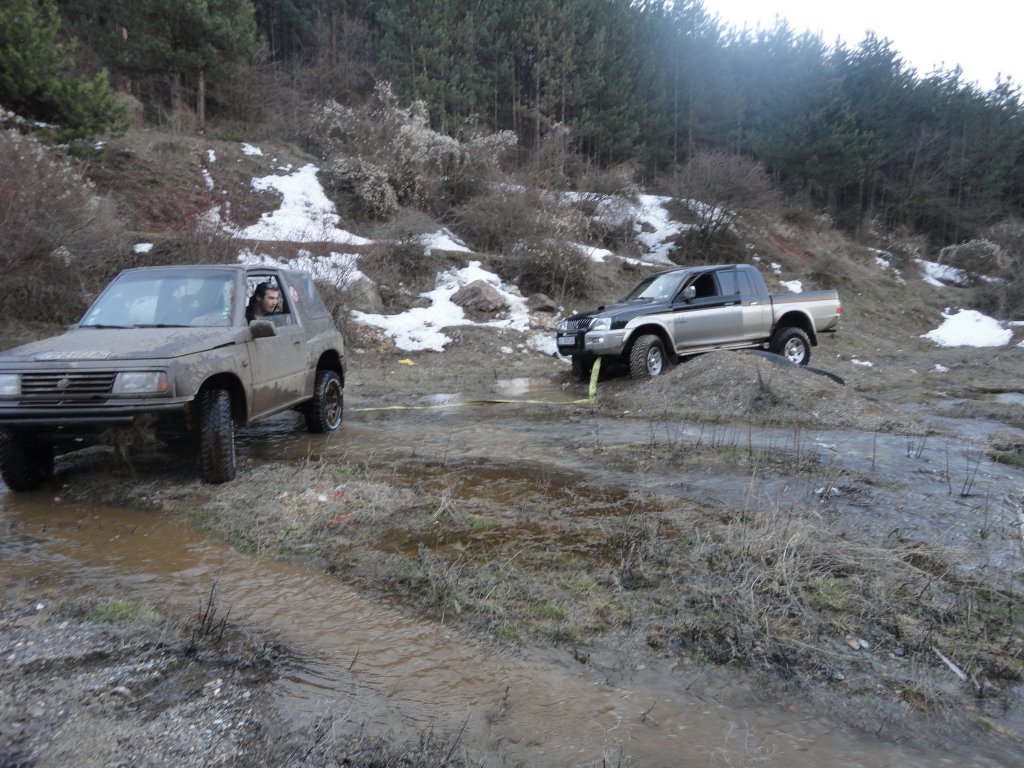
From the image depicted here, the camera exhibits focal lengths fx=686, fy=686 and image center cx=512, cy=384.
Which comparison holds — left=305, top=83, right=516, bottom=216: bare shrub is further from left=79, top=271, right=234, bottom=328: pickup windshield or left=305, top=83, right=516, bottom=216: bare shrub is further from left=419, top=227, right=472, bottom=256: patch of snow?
left=79, top=271, right=234, bottom=328: pickup windshield

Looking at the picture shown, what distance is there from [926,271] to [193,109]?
3287cm

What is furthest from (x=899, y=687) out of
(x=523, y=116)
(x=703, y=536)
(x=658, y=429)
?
(x=523, y=116)

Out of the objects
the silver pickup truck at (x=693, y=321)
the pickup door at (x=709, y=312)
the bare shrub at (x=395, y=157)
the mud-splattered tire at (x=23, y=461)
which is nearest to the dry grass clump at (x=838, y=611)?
the mud-splattered tire at (x=23, y=461)

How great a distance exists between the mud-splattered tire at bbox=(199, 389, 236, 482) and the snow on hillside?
374 inches

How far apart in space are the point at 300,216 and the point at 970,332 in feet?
68.8

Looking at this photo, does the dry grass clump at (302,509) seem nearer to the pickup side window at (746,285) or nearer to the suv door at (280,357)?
the suv door at (280,357)

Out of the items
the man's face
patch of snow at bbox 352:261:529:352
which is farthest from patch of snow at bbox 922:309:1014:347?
the man's face

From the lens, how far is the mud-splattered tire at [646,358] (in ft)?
37.6

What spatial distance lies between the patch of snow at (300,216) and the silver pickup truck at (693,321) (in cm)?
854

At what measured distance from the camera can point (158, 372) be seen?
498 centimetres

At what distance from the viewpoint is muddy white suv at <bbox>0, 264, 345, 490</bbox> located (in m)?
4.94

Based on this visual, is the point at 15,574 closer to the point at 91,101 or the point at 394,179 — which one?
the point at 91,101

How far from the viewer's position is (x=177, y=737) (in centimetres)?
231

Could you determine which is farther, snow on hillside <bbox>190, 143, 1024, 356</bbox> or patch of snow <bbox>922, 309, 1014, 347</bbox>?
patch of snow <bbox>922, 309, 1014, 347</bbox>
